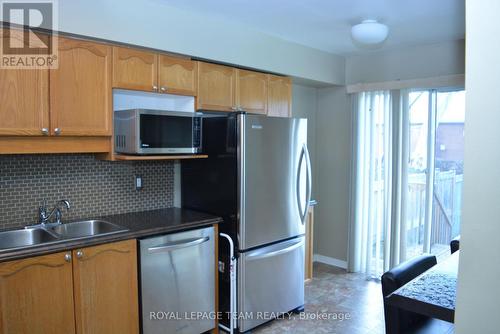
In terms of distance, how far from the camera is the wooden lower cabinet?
6.38 ft

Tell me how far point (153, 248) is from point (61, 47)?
1345 mm

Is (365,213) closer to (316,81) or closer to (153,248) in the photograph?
(316,81)

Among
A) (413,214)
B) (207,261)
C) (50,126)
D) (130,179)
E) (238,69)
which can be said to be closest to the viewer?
(50,126)

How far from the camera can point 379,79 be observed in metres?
4.04

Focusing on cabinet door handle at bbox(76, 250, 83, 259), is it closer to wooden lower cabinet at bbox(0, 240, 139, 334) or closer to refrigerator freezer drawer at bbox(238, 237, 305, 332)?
wooden lower cabinet at bbox(0, 240, 139, 334)

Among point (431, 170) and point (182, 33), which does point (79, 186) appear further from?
point (431, 170)

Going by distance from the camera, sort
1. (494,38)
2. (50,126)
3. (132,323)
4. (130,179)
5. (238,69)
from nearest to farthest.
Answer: (494,38) < (50,126) < (132,323) < (130,179) < (238,69)

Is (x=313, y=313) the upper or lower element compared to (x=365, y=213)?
lower

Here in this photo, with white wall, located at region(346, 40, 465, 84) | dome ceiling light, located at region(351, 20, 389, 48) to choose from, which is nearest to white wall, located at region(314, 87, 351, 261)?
white wall, located at region(346, 40, 465, 84)

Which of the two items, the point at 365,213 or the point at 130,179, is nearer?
the point at 130,179

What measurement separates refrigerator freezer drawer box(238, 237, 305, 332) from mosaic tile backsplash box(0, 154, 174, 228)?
3.01 feet

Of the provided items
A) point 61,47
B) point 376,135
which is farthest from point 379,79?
point 61,47

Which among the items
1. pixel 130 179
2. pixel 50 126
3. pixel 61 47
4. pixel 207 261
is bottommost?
pixel 207 261

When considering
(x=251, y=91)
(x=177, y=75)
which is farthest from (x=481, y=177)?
(x=251, y=91)
